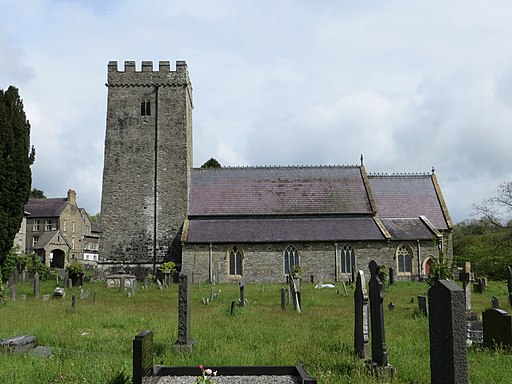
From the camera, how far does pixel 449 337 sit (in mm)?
5172

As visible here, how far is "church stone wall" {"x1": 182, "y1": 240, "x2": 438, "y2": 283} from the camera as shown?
98.5 ft

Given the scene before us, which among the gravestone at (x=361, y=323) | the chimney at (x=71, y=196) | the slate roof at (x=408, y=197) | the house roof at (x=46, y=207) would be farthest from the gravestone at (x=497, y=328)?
the chimney at (x=71, y=196)

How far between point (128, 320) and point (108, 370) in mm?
5295

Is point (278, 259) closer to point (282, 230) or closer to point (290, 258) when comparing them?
point (290, 258)

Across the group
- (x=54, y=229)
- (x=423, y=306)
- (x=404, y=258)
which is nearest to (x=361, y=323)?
(x=423, y=306)

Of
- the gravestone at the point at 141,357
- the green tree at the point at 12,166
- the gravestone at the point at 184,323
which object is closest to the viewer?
the gravestone at the point at 141,357

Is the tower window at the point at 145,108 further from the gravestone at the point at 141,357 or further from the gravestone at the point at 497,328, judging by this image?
the gravestone at the point at 141,357

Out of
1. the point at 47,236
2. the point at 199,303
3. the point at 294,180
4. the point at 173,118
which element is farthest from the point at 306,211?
the point at 47,236

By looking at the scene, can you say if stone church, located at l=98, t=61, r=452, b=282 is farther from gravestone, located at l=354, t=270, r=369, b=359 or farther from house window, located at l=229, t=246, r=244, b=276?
gravestone, located at l=354, t=270, r=369, b=359

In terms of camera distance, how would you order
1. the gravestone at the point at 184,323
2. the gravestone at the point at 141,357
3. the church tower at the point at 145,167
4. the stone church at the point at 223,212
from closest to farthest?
the gravestone at the point at 141,357, the gravestone at the point at 184,323, the stone church at the point at 223,212, the church tower at the point at 145,167

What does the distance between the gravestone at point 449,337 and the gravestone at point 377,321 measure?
78.2 inches

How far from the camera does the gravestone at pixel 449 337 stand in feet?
16.7

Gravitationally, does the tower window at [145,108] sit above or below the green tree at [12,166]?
above

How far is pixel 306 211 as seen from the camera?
32469 mm
